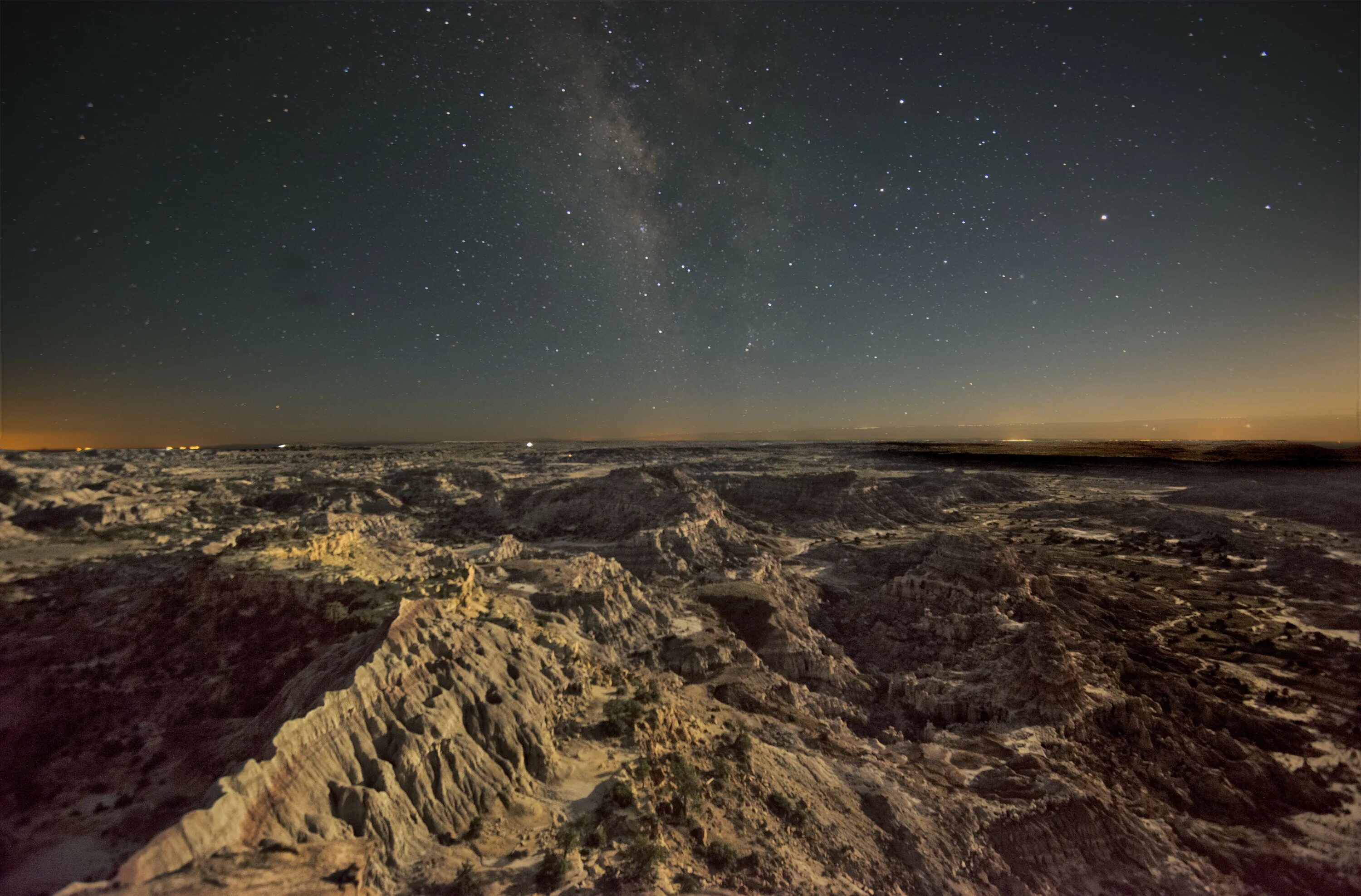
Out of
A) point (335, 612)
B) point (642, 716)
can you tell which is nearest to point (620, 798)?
point (642, 716)

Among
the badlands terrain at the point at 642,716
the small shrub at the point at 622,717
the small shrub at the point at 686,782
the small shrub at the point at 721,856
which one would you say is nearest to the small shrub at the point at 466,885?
the badlands terrain at the point at 642,716

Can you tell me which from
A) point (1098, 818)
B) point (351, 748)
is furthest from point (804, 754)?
point (351, 748)

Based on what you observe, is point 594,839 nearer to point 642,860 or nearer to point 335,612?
point 642,860

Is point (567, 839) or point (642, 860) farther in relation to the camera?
point (567, 839)

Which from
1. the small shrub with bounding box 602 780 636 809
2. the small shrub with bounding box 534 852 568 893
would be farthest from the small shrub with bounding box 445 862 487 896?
the small shrub with bounding box 602 780 636 809

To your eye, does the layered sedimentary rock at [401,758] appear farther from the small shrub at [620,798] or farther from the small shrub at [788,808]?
the small shrub at [788,808]

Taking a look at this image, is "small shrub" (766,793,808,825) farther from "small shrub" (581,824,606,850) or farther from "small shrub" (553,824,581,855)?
"small shrub" (553,824,581,855)
